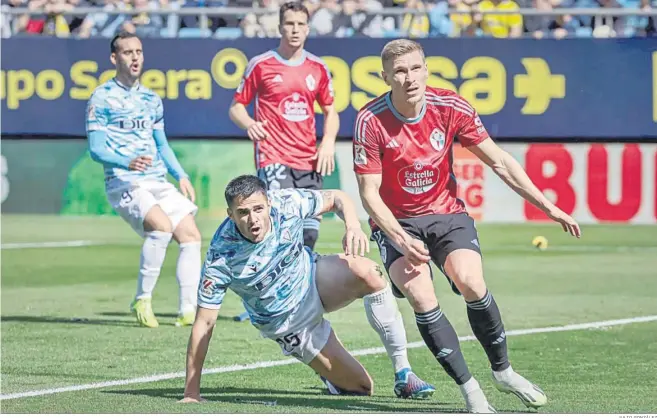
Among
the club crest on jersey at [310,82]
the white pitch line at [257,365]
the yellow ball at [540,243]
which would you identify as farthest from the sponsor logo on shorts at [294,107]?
the yellow ball at [540,243]

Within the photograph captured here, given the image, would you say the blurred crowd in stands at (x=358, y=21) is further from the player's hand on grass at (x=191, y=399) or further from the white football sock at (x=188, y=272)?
the player's hand on grass at (x=191, y=399)

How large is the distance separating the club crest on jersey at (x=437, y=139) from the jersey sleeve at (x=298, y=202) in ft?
2.61

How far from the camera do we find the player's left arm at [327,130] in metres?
10.7

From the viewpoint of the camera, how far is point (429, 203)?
7488 mm

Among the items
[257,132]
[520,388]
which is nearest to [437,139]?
[520,388]

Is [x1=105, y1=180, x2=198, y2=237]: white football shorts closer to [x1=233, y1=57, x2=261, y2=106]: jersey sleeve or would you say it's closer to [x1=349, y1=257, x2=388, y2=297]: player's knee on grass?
[x1=233, y1=57, x2=261, y2=106]: jersey sleeve

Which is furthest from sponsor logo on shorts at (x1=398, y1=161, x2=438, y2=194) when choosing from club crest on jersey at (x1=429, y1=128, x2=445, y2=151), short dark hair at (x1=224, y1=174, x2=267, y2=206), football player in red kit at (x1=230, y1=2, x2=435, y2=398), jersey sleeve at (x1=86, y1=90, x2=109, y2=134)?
jersey sleeve at (x1=86, y1=90, x2=109, y2=134)

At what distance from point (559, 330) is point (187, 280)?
10.1 ft

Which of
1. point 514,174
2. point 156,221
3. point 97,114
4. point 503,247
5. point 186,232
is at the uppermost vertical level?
point 97,114

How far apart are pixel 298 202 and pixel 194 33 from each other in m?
13.0

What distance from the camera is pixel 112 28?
803 inches

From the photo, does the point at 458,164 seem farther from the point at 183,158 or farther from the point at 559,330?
the point at 559,330

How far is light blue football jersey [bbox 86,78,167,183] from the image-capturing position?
36.0 feet

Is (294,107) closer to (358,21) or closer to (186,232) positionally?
(186,232)
